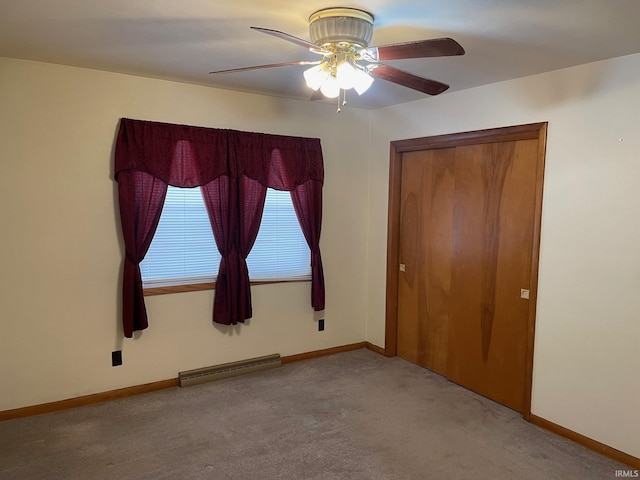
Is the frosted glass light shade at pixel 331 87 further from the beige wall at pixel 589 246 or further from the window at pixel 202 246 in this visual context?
the window at pixel 202 246

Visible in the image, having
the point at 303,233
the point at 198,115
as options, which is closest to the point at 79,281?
the point at 198,115

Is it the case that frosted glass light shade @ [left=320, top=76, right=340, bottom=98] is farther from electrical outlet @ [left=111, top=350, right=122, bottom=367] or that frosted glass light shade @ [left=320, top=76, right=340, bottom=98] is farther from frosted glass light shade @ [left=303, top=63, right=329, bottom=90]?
electrical outlet @ [left=111, top=350, right=122, bottom=367]

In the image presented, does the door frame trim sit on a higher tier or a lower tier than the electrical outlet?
higher

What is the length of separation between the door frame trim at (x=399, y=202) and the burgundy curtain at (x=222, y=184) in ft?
2.26

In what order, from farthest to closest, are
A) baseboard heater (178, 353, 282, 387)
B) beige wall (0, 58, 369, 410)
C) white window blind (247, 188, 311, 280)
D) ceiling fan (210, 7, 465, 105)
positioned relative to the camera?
1. white window blind (247, 188, 311, 280)
2. baseboard heater (178, 353, 282, 387)
3. beige wall (0, 58, 369, 410)
4. ceiling fan (210, 7, 465, 105)

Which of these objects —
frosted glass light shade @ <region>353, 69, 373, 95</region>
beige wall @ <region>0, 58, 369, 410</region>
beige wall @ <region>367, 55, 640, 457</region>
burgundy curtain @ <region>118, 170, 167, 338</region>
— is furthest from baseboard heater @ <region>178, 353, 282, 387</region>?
frosted glass light shade @ <region>353, 69, 373, 95</region>

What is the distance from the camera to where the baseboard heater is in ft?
11.9

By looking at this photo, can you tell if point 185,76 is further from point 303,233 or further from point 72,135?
point 303,233

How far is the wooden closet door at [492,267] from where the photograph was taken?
3.24 metres

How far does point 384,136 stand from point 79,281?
2.89 metres

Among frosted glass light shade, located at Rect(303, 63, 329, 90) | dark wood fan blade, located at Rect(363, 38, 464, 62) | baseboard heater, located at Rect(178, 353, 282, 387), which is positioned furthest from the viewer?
baseboard heater, located at Rect(178, 353, 282, 387)

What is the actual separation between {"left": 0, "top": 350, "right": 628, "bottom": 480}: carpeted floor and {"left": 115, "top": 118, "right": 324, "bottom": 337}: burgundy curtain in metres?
0.66

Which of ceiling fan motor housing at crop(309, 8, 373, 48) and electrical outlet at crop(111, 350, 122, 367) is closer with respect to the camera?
ceiling fan motor housing at crop(309, 8, 373, 48)

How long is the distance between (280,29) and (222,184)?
160 centimetres
